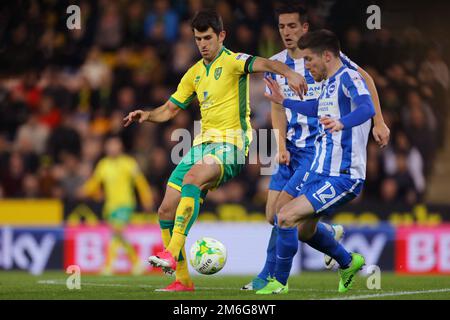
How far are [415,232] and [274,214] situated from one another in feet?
19.7

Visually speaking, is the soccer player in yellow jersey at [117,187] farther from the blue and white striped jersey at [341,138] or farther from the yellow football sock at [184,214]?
the blue and white striped jersey at [341,138]

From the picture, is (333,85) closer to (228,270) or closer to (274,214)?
(274,214)

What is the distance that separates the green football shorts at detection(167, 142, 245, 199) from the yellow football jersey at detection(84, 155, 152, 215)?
601 cm

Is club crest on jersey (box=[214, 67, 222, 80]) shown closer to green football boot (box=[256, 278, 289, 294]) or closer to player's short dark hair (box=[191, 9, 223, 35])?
player's short dark hair (box=[191, 9, 223, 35])

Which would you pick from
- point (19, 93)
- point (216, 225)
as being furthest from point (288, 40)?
point (19, 93)

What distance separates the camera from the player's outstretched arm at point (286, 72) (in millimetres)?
7855

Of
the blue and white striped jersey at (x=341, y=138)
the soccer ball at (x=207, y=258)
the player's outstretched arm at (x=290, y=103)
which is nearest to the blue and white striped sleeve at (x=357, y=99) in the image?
the blue and white striped jersey at (x=341, y=138)

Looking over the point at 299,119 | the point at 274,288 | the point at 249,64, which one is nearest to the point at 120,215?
the point at 299,119

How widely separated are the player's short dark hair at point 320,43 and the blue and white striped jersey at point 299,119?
2.72ft

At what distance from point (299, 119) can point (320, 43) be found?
1159 millimetres

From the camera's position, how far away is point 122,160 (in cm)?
1478

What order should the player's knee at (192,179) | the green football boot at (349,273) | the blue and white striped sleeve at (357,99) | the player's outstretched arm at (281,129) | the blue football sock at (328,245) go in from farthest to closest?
the player's outstretched arm at (281,129) → the green football boot at (349,273) → the blue football sock at (328,245) → the player's knee at (192,179) → the blue and white striped sleeve at (357,99)

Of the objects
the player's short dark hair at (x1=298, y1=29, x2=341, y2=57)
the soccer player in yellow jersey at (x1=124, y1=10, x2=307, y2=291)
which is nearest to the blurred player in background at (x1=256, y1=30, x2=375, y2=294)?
the player's short dark hair at (x1=298, y1=29, x2=341, y2=57)

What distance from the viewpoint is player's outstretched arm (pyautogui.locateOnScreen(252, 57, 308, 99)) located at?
25.8 feet
